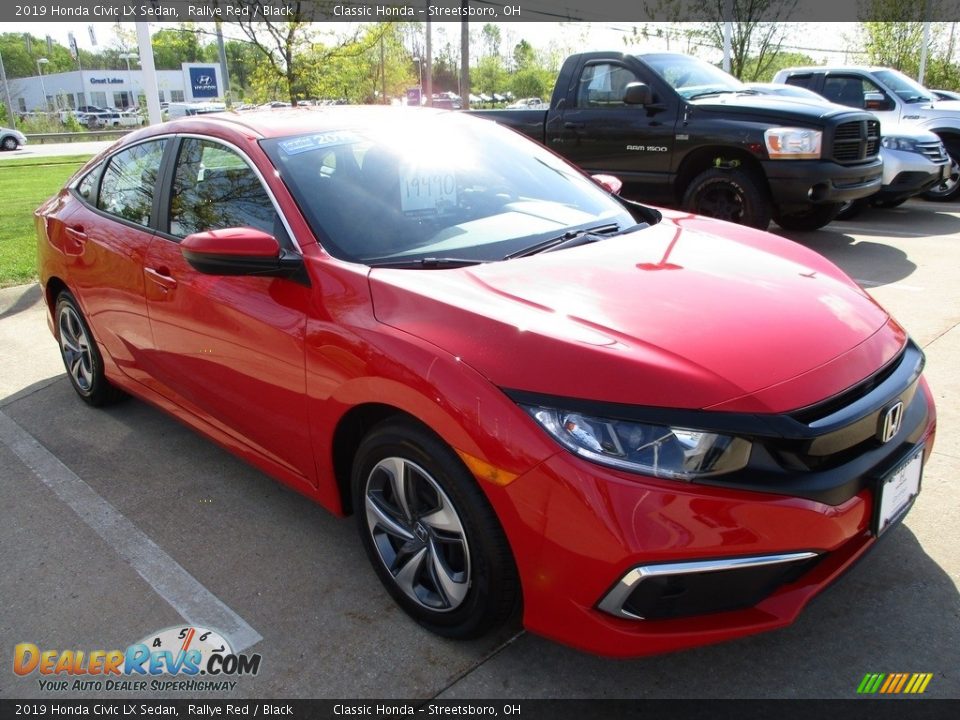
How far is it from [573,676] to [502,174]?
2.04 meters

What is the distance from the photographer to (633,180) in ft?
27.2

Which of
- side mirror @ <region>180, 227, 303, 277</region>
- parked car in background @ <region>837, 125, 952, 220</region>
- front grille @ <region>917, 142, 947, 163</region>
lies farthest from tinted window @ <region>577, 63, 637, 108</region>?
side mirror @ <region>180, 227, 303, 277</region>

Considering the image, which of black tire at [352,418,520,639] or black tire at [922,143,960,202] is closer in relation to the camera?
black tire at [352,418,520,639]

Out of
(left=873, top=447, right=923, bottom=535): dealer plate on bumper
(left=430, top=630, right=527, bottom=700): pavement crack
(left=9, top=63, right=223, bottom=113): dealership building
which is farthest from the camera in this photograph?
(left=9, top=63, right=223, bottom=113): dealership building

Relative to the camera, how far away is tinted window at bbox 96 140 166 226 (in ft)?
12.2

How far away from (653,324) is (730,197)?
5989 millimetres

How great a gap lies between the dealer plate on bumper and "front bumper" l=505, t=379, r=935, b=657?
0.04m

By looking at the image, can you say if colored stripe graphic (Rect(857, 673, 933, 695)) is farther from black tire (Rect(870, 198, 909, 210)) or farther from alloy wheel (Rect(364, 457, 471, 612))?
black tire (Rect(870, 198, 909, 210))

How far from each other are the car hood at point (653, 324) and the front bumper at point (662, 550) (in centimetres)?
24

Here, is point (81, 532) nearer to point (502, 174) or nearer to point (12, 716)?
point (12, 716)

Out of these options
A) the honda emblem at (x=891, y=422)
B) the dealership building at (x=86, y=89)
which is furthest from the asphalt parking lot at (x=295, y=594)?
the dealership building at (x=86, y=89)

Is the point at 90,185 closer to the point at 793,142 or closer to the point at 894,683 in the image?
the point at 894,683

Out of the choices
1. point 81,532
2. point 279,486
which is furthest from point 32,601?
point 279,486

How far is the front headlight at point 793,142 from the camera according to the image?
23.7 feet
